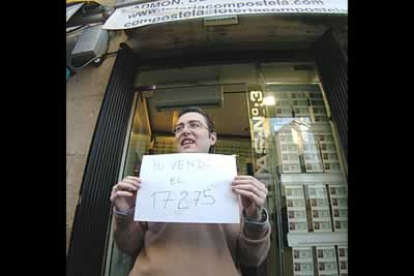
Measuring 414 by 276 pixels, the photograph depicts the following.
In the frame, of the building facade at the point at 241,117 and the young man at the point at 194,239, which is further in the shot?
Answer: the building facade at the point at 241,117

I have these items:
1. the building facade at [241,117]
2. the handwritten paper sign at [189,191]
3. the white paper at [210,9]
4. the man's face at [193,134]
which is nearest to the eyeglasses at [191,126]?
the man's face at [193,134]

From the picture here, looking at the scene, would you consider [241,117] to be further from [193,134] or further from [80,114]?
[80,114]

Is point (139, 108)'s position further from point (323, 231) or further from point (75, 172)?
point (323, 231)

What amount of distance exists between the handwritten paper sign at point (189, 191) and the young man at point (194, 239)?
0.06 m

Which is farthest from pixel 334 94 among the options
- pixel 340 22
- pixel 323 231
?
pixel 323 231

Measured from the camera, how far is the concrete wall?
74.6 inches

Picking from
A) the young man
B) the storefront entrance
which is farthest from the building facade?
the young man

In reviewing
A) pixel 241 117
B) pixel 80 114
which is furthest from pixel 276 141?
pixel 80 114

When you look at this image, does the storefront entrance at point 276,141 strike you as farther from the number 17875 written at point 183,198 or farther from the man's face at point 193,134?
the number 17875 written at point 183,198

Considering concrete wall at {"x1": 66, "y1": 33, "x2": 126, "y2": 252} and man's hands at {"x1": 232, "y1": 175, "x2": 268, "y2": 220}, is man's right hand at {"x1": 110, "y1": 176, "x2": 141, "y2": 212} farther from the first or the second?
concrete wall at {"x1": 66, "y1": 33, "x2": 126, "y2": 252}

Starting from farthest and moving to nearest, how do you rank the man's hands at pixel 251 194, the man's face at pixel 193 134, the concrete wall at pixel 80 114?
1. the concrete wall at pixel 80 114
2. the man's face at pixel 193 134
3. the man's hands at pixel 251 194

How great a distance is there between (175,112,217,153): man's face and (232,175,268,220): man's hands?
0.38 m

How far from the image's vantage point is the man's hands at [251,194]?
3.27ft

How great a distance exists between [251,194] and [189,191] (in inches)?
12.4
